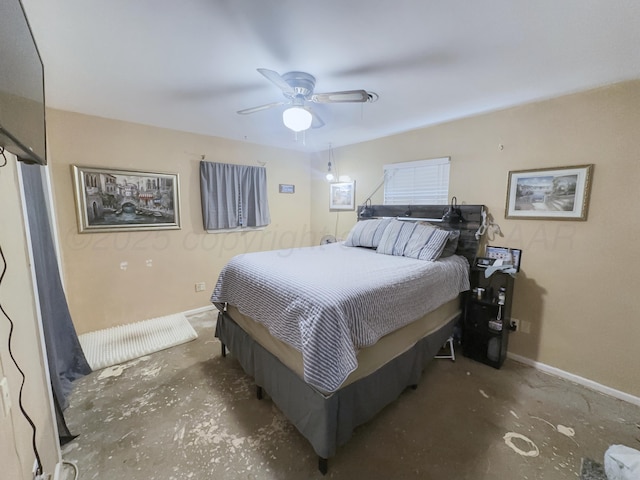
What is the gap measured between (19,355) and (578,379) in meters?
3.72

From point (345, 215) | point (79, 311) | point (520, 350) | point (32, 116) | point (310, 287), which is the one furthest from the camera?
point (345, 215)

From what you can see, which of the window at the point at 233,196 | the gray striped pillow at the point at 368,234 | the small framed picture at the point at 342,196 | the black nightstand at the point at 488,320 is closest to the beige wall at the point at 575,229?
the black nightstand at the point at 488,320

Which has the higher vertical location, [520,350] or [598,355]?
[598,355]

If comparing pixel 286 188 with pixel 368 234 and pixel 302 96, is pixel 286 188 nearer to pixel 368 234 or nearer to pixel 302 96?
pixel 368 234

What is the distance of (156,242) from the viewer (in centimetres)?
321

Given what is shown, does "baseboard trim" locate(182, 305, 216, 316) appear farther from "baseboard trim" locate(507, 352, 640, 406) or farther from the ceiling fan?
"baseboard trim" locate(507, 352, 640, 406)

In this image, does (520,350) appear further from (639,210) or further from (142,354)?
(142,354)

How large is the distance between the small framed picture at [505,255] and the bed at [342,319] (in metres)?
0.15

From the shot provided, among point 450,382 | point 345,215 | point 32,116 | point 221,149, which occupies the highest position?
point 221,149

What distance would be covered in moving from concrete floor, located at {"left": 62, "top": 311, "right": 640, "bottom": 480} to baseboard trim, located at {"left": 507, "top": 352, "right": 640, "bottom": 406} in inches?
2.4

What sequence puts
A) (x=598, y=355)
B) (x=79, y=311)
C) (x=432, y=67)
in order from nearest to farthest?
1. (x=432, y=67)
2. (x=598, y=355)
3. (x=79, y=311)

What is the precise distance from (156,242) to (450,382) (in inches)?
139

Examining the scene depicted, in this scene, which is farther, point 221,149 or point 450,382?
point 221,149

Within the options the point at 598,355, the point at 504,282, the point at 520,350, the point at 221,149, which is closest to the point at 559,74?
the point at 504,282
